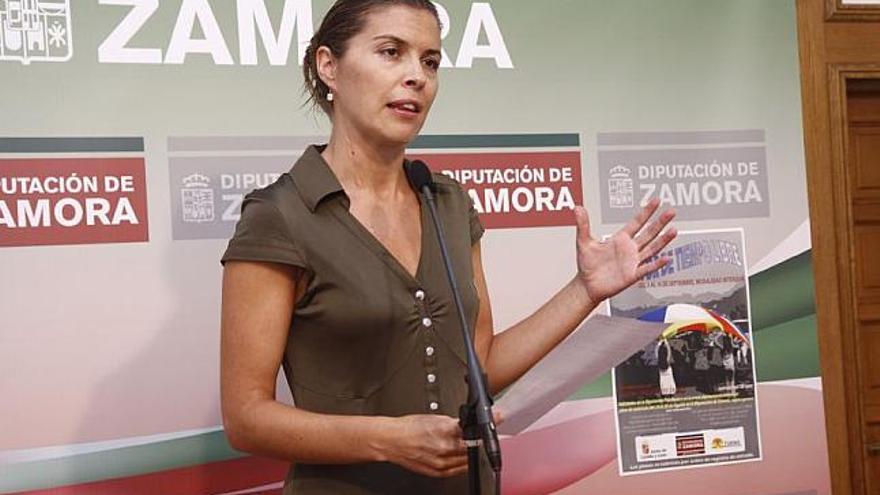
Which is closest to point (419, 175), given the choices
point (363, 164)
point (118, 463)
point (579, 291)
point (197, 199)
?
point (363, 164)

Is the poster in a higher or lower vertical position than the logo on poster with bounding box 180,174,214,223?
lower

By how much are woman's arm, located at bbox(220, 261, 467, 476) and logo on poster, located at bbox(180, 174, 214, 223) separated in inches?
50.1

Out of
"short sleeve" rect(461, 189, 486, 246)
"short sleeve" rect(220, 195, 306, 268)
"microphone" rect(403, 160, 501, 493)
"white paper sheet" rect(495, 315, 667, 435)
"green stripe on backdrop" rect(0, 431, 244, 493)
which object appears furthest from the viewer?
"green stripe on backdrop" rect(0, 431, 244, 493)

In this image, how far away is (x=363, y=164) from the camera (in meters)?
1.69

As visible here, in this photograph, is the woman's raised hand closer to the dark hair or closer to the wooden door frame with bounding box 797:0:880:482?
the dark hair

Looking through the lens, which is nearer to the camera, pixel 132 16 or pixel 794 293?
pixel 132 16

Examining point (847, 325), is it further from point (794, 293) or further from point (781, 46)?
point (781, 46)

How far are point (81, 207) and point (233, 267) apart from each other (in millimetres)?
1309

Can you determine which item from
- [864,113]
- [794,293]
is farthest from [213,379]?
[864,113]

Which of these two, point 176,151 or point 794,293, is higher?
point 176,151

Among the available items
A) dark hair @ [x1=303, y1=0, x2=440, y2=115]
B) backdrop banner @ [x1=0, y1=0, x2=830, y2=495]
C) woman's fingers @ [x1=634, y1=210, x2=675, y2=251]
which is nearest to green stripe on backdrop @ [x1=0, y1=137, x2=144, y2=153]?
backdrop banner @ [x1=0, y1=0, x2=830, y2=495]

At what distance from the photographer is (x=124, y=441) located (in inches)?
108

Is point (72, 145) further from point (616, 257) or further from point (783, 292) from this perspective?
point (783, 292)

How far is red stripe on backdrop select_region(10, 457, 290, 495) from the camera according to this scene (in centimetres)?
273
